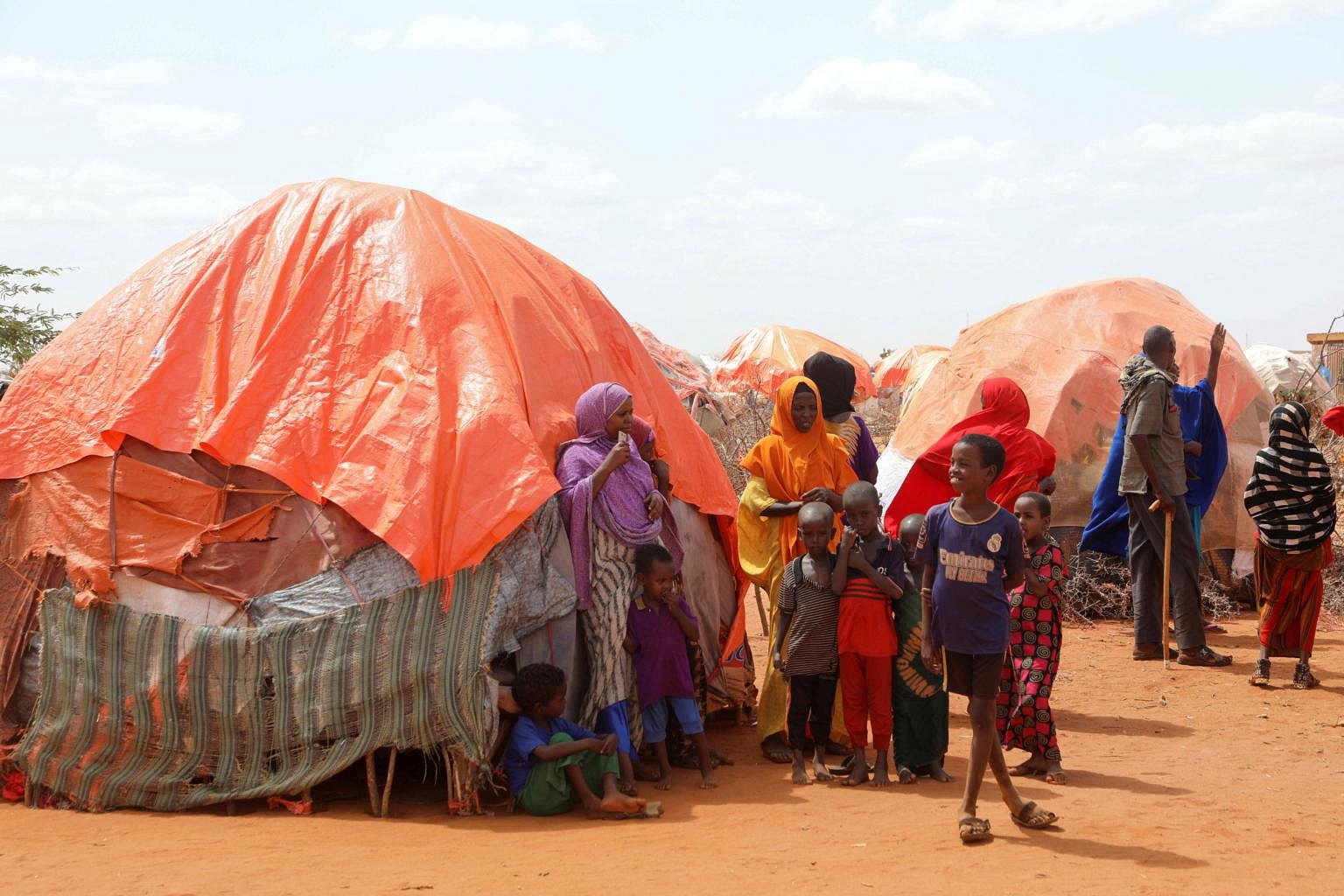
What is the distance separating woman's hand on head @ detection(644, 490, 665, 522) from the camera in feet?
20.5

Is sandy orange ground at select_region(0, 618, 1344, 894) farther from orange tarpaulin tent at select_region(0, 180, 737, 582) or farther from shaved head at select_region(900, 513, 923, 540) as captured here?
orange tarpaulin tent at select_region(0, 180, 737, 582)

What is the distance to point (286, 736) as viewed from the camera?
585 centimetres

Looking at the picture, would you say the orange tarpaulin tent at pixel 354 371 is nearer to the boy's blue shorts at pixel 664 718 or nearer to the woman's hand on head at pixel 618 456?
the woman's hand on head at pixel 618 456

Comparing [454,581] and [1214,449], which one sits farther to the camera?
[1214,449]

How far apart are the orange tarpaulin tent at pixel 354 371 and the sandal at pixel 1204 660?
12.0ft

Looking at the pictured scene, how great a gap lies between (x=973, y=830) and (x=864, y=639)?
1.26m

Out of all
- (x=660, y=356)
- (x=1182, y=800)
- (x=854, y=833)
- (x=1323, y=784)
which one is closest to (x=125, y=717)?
(x=854, y=833)

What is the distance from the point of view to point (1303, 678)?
321 inches

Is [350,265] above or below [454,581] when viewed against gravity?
above

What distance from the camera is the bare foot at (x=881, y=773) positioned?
6047mm

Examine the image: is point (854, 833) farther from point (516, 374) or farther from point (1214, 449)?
point (1214, 449)

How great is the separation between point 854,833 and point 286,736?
239 cm

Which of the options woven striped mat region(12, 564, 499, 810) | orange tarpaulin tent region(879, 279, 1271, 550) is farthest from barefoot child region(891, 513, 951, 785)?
orange tarpaulin tent region(879, 279, 1271, 550)

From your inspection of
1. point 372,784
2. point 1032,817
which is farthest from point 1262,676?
point 372,784
